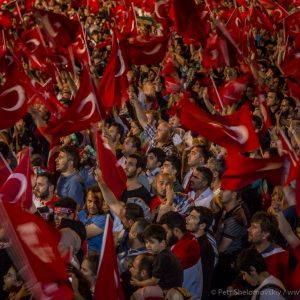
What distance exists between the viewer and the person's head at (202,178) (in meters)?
6.88

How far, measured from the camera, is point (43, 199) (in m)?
7.24

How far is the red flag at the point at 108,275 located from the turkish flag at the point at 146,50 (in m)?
7.15

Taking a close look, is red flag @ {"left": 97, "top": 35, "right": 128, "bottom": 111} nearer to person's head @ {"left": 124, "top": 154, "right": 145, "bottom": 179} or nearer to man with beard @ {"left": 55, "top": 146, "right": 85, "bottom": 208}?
man with beard @ {"left": 55, "top": 146, "right": 85, "bottom": 208}

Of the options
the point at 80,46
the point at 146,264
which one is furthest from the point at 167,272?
the point at 80,46

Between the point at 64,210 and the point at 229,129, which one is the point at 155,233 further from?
the point at 229,129

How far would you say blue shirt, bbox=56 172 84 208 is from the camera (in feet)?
25.0

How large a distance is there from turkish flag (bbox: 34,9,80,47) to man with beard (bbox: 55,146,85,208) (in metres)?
5.43

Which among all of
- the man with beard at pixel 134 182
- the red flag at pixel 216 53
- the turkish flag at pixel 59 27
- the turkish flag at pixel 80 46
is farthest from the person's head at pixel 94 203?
the turkish flag at pixel 59 27

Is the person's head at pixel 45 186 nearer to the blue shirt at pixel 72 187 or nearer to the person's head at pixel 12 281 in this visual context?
the blue shirt at pixel 72 187

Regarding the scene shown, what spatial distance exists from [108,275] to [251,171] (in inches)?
71.5

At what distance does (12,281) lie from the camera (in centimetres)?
529

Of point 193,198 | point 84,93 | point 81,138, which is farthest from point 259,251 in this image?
point 81,138

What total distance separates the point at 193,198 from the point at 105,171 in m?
0.93

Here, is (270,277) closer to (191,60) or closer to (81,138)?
(81,138)
